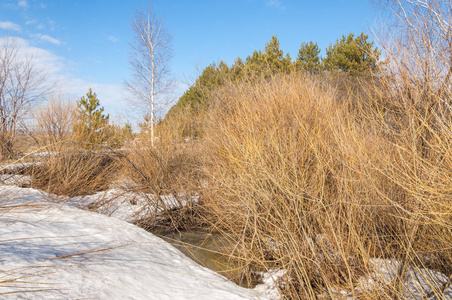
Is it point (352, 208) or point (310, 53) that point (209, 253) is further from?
point (310, 53)

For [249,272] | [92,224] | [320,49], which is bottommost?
[249,272]

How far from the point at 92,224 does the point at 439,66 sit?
3352mm

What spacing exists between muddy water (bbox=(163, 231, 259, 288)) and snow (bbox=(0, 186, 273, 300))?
1.15ft

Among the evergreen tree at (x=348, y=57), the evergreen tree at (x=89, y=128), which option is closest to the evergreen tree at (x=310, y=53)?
the evergreen tree at (x=348, y=57)

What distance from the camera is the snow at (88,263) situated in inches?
62.8

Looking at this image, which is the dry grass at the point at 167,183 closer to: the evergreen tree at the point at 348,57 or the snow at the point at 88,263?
the snow at the point at 88,263

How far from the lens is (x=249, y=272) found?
2705 millimetres

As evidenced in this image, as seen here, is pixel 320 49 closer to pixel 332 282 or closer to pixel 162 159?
pixel 162 159

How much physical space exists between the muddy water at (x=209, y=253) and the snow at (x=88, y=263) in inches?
13.8

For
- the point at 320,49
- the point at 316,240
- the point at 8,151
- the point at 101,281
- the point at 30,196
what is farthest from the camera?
the point at 320,49

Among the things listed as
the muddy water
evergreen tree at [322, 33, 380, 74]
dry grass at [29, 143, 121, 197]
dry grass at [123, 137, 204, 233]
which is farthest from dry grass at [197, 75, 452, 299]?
evergreen tree at [322, 33, 380, 74]

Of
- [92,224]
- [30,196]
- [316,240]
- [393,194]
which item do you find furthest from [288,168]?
[30,196]

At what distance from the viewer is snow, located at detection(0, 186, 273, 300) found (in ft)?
5.23

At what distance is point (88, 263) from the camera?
1.92 meters
